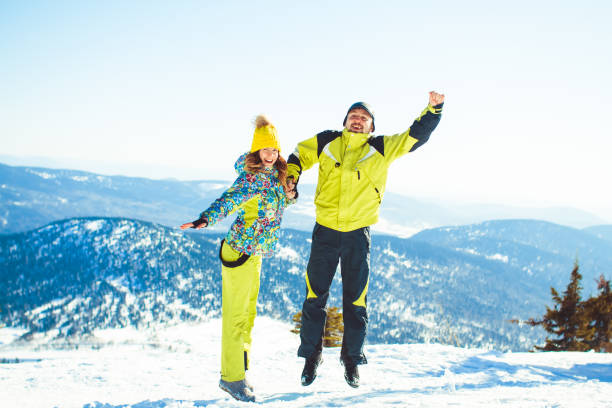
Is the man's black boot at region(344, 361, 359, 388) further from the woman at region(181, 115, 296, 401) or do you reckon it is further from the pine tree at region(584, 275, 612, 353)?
the pine tree at region(584, 275, 612, 353)

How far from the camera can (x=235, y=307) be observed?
535cm

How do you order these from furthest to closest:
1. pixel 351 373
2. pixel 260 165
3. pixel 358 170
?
pixel 351 373, pixel 358 170, pixel 260 165

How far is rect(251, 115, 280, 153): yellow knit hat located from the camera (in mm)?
5375

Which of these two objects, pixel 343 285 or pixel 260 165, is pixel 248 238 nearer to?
pixel 260 165

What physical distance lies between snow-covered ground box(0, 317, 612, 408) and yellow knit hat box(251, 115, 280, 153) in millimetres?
3818

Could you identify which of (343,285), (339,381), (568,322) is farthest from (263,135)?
(568,322)

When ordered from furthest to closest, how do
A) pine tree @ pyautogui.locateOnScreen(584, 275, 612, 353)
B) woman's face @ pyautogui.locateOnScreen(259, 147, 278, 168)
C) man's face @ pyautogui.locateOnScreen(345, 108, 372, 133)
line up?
1. pine tree @ pyautogui.locateOnScreen(584, 275, 612, 353)
2. man's face @ pyautogui.locateOnScreen(345, 108, 372, 133)
3. woman's face @ pyautogui.locateOnScreen(259, 147, 278, 168)

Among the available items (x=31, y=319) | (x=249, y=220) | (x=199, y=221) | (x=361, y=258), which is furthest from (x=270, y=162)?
(x=31, y=319)

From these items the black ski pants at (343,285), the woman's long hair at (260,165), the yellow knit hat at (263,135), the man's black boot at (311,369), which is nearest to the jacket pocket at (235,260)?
the black ski pants at (343,285)

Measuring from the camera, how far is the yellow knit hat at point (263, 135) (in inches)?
212

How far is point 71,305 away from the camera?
184 metres

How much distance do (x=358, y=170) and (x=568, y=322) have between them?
68.1ft

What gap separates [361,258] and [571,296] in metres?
20.3

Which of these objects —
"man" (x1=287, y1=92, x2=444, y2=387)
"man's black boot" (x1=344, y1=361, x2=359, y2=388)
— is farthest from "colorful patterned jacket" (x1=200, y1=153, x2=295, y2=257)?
"man's black boot" (x1=344, y1=361, x2=359, y2=388)
